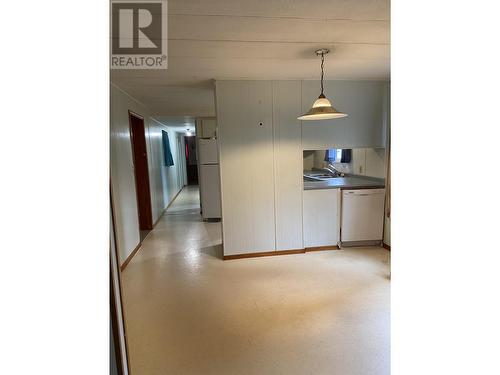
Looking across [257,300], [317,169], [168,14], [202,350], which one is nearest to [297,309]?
[257,300]

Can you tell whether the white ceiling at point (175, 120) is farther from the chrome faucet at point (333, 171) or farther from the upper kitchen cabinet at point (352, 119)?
the upper kitchen cabinet at point (352, 119)

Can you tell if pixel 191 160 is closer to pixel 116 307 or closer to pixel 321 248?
pixel 321 248

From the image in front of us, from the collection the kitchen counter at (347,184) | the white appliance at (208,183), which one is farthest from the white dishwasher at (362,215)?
the white appliance at (208,183)

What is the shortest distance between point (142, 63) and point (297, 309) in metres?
2.59

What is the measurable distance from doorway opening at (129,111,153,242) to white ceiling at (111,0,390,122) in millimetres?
1100

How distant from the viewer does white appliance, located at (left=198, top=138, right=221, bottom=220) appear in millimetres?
5992

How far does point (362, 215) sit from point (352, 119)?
1.32 meters

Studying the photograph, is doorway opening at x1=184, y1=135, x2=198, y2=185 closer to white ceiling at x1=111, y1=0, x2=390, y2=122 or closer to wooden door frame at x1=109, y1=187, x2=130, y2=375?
white ceiling at x1=111, y1=0, x2=390, y2=122

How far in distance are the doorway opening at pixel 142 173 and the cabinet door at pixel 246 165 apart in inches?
71.8

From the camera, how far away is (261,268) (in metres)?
3.52

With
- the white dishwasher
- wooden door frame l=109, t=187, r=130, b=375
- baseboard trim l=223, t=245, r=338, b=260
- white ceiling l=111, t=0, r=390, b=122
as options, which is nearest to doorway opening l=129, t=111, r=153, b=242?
white ceiling l=111, t=0, r=390, b=122

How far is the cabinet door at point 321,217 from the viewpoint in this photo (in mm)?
3924
